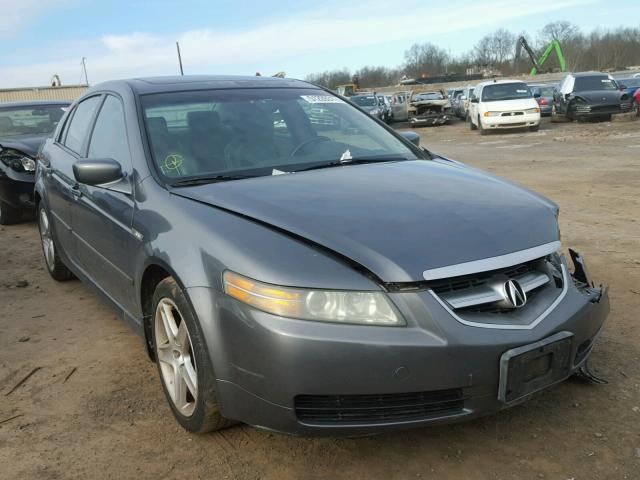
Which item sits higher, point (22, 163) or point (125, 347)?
point (22, 163)

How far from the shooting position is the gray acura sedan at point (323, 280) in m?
2.17

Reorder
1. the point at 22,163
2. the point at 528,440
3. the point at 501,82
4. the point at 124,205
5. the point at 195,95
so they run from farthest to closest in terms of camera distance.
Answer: the point at 501,82
the point at 22,163
the point at 195,95
the point at 124,205
the point at 528,440

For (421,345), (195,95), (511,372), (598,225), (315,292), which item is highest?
(195,95)

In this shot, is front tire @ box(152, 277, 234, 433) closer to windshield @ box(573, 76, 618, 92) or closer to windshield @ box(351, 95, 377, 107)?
windshield @ box(573, 76, 618, 92)

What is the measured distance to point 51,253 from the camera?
17.1 ft

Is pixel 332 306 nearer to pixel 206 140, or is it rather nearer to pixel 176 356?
pixel 176 356

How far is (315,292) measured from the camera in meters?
2.19

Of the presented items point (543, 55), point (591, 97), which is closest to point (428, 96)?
point (591, 97)

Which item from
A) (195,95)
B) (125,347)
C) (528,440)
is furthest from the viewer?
(125,347)

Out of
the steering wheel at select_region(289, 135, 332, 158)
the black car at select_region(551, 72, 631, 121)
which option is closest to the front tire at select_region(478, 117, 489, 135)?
the black car at select_region(551, 72, 631, 121)

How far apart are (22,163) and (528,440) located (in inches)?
274

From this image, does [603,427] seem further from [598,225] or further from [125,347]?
[598,225]

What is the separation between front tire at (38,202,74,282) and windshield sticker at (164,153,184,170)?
2.23 meters

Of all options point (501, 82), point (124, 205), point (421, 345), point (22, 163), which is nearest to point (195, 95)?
point (124, 205)
